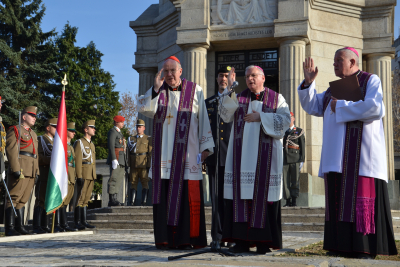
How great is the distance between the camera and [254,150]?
5.90 meters

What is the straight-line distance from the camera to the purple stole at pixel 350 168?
536 centimetres

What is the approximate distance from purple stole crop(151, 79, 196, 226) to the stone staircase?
3.76 m

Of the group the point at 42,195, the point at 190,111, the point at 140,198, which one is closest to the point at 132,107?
the point at 140,198

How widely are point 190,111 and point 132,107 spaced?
121 ft

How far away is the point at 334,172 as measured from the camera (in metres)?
5.57

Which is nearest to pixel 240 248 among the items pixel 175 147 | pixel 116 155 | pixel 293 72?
pixel 175 147

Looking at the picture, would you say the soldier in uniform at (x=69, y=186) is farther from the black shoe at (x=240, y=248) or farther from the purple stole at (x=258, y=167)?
the black shoe at (x=240, y=248)

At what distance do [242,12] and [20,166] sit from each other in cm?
791

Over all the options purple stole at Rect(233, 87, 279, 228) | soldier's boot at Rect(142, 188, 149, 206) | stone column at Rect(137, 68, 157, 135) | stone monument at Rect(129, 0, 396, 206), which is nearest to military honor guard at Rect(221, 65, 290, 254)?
purple stole at Rect(233, 87, 279, 228)

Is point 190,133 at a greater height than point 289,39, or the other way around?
point 289,39

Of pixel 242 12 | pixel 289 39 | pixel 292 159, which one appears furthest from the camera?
pixel 242 12

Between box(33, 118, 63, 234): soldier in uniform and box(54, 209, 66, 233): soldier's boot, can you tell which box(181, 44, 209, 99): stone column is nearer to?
box(33, 118, 63, 234): soldier in uniform

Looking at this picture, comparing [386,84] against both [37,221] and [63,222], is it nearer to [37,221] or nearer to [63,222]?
[63,222]

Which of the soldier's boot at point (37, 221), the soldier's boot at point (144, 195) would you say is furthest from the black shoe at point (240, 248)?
the soldier's boot at point (144, 195)
